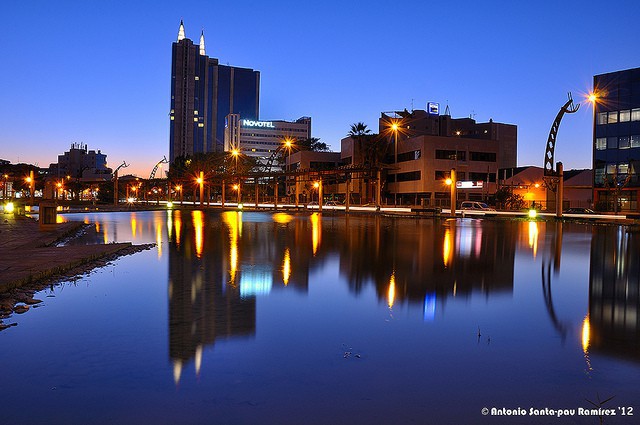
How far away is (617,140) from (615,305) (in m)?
72.5

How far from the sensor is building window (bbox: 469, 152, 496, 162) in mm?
92625

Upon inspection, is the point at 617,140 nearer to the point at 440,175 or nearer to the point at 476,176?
the point at 476,176

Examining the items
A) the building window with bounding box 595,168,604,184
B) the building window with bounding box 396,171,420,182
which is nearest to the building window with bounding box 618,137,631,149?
the building window with bounding box 595,168,604,184

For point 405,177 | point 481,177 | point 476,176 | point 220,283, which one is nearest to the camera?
point 220,283

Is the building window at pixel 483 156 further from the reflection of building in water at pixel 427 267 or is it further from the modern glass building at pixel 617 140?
the reflection of building in water at pixel 427 267

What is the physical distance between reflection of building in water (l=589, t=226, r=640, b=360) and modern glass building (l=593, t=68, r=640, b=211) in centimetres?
5907

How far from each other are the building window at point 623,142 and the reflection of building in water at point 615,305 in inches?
2416

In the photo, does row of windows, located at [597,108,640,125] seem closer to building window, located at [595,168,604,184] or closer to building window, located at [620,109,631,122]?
building window, located at [620,109,631,122]

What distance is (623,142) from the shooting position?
71.1 m

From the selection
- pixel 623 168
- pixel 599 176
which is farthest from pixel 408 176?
pixel 623 168

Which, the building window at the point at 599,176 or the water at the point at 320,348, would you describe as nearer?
the water at the point at 320,348

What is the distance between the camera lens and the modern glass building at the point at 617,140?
69500 millimetres

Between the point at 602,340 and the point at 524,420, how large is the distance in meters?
3.37

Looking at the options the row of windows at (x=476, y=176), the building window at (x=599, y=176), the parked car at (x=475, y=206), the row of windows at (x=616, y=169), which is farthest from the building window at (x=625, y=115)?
the row of windows at (x=476, y=176)
